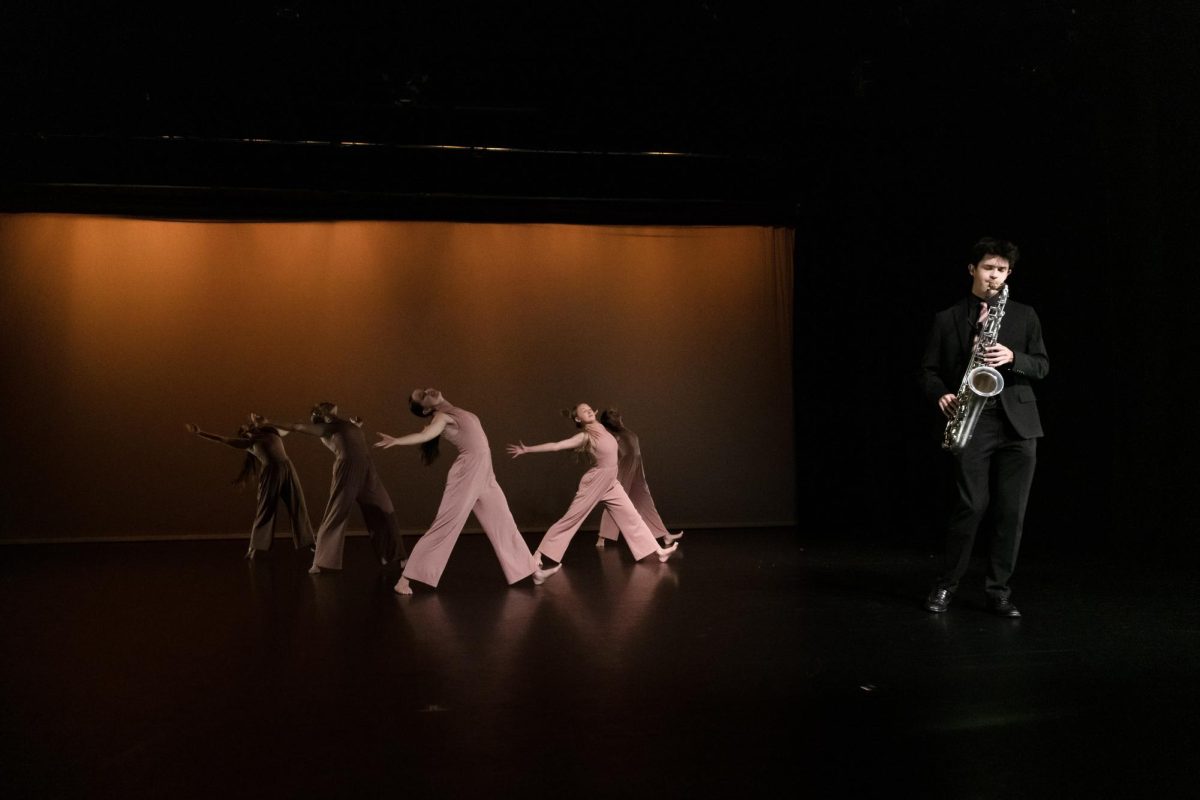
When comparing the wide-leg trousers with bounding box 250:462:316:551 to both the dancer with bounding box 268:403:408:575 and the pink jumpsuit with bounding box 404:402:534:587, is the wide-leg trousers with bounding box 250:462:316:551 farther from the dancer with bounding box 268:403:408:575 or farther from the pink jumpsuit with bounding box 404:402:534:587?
the pink jumpsuit with bounding box 404:402:534:587

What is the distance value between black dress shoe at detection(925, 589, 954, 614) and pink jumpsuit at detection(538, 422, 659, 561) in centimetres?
250

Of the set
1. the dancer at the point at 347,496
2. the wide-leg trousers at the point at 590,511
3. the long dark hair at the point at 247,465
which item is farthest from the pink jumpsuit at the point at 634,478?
the long dark hair at the point at 247,465

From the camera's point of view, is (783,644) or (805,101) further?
(805,101)

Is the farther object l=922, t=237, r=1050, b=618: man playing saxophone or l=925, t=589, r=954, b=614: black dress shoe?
l=925, t=589, r=954, b=614: black dress shoe

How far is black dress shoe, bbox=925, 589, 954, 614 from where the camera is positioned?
4527 millimetres

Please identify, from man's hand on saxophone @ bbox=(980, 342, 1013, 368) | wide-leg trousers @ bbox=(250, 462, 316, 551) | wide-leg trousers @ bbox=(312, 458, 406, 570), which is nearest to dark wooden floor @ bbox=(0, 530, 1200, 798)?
wide-leg trousers @ bbox=(312, 458, 406, 570)

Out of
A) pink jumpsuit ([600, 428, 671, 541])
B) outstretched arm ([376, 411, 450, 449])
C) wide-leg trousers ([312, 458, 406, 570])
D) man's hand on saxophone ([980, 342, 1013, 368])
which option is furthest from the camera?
pink jumpsuit ([600, 428, 671, 541])

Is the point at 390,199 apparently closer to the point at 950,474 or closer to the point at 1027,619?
the point at 950,474

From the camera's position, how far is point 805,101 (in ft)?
23.3

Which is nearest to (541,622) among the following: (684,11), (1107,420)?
(684,11)

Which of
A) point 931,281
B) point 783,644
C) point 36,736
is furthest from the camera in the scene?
point 931,281

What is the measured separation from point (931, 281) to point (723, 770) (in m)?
5.95

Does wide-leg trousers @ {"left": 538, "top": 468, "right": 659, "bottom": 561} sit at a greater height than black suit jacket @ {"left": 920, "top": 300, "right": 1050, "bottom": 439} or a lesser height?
lesser

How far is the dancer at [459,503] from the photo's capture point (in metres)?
5.54
